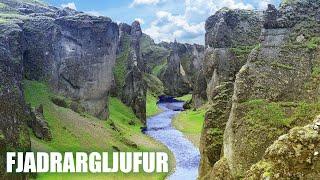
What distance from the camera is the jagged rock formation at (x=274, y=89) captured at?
115 feet

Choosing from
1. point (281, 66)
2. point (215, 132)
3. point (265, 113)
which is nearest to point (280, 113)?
point (265, 113)

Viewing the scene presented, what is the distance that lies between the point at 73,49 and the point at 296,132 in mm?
91400

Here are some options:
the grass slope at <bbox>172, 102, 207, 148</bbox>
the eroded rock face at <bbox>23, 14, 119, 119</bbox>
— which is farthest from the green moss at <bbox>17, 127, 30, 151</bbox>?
the grass slope at <bbox>172, 102, 207, 148</bbox>

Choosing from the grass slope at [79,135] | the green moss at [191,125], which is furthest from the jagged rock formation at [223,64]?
the grass slope at [79,135]

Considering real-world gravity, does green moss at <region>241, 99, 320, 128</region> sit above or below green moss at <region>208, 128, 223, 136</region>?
above

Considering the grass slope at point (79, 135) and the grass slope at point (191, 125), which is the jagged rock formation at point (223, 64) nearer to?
the grass slope at point (191, 125)

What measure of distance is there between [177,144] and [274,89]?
6482 cm

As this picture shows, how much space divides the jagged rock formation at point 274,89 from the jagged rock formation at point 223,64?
1089 mm

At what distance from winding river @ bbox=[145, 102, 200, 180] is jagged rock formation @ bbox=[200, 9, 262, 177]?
1032 cm

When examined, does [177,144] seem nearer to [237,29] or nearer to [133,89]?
[237,29]

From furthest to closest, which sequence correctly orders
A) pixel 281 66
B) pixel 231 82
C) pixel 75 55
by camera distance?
pixel 75 55
pixel 231 82
pixel 281 66

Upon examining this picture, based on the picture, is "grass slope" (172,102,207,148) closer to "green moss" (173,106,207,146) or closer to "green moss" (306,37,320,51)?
"green moss" (173,106,207,146)

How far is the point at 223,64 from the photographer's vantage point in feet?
289

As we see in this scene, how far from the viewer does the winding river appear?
7656 cm
